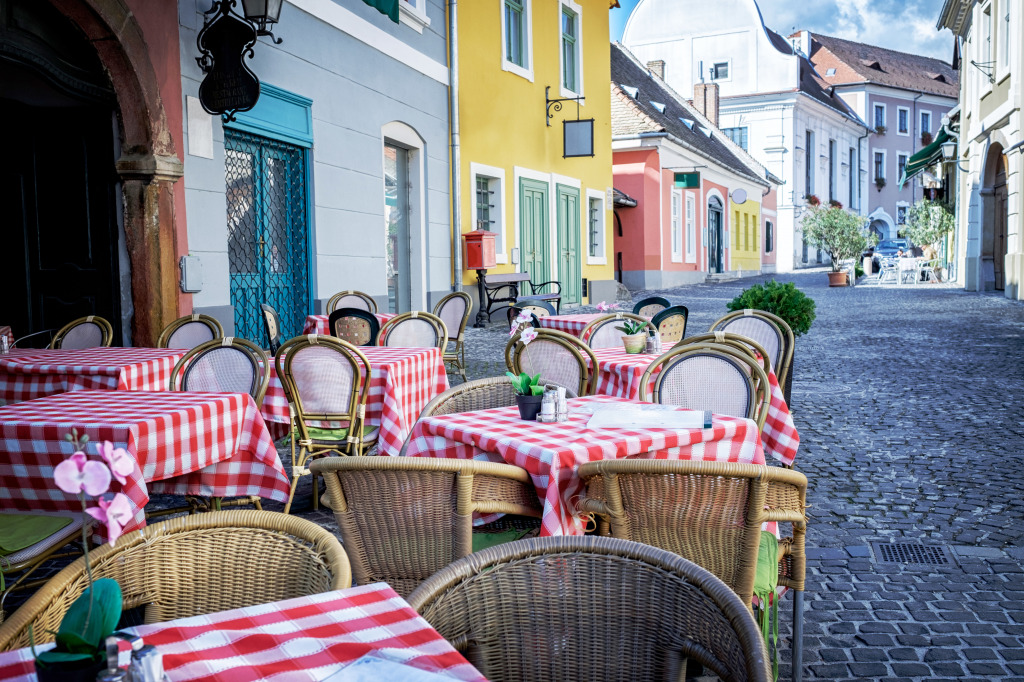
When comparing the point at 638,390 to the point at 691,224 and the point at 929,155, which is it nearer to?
the point at 691,224

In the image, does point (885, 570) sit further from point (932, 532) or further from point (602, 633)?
point (602, 633)

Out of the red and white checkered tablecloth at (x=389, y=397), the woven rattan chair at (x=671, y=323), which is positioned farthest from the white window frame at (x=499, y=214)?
the red and white checkered tablecloth at (x=389, y=397)

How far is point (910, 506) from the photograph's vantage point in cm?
513

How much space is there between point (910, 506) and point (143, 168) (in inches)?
236

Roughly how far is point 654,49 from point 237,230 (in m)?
38.5

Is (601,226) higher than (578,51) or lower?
lower

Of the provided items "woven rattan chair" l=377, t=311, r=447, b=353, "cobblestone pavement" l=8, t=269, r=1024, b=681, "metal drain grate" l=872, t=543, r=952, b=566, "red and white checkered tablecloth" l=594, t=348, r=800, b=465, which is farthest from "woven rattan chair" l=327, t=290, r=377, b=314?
"metal drain grate" l=872, t=543, r=952, b=566

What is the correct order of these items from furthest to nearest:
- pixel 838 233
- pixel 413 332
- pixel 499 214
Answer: pixel 838 233 → pixel 499 214 → pixel 413 332

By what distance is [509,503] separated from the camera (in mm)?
3039

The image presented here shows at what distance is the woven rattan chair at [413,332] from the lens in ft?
24.6

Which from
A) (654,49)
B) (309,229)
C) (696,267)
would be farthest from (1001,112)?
(654,49)

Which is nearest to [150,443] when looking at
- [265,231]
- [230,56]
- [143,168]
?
[143,168]

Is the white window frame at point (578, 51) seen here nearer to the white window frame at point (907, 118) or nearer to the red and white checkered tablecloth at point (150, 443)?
the red and white checkered tablecloth at point (150, 443)

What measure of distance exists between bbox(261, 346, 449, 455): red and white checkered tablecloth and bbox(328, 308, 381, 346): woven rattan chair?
148cm
